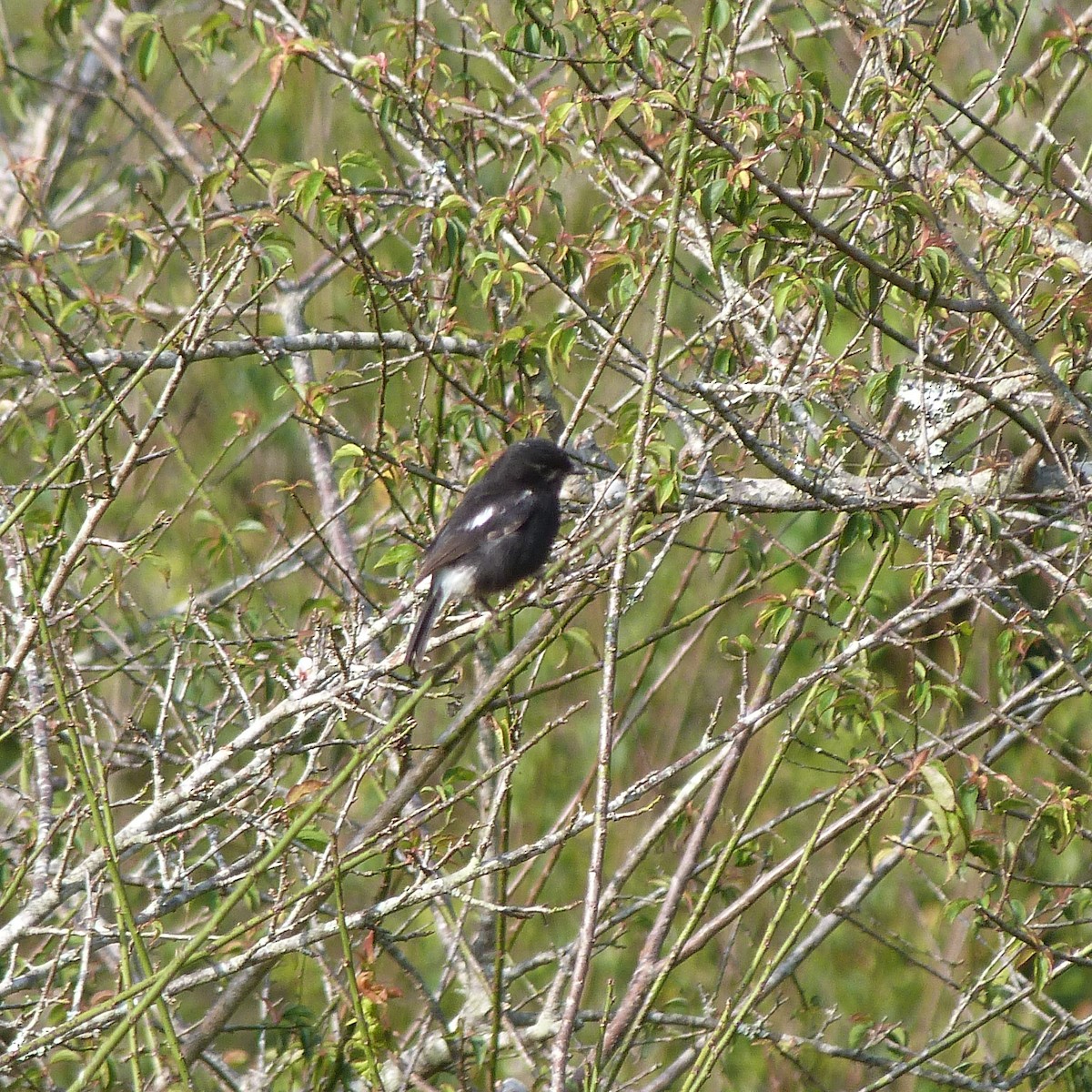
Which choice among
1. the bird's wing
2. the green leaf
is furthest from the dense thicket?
the bird's wing

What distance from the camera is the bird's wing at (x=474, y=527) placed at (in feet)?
15.1

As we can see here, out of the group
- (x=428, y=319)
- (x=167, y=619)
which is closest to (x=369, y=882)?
(x=167, y=619)

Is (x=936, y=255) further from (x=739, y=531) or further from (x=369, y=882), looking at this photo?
(x=369, y=882)

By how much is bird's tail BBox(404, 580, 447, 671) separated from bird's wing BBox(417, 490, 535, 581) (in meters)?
0.07

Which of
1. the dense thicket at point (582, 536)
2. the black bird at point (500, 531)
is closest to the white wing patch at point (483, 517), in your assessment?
the black bird at point (500, 531)

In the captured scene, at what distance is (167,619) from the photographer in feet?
16.5

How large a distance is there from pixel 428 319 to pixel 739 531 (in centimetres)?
133

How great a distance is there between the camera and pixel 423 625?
4.39m

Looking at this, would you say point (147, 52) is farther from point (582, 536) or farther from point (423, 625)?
point (582, 536)

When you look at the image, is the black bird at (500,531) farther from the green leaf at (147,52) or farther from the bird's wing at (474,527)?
the green leaf at (147,52)

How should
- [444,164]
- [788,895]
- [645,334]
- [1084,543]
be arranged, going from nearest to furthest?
[788,895] < [1084,543] < [444,164] < [645,334]

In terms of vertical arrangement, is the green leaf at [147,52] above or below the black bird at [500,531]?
above

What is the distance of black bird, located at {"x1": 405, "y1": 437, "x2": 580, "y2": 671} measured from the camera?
456 centimetres

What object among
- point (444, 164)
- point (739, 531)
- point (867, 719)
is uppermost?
point (444, 164)
